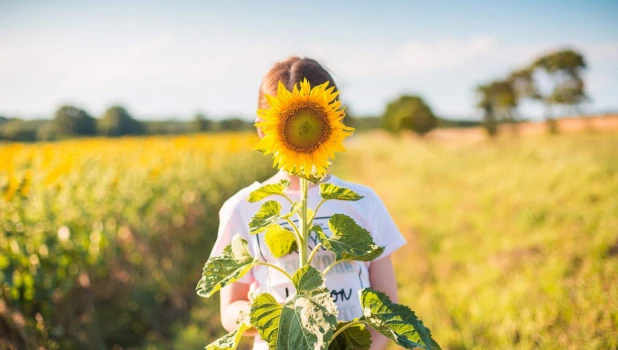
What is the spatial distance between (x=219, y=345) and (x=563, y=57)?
46.5 meters

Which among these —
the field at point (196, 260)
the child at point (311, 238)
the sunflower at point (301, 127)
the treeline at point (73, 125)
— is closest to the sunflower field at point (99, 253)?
the field at point (196, 260)

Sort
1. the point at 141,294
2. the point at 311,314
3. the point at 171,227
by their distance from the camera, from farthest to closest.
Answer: the point at 171,227, the point at 141,294, the point at 311,314

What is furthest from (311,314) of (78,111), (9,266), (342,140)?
(78,111)

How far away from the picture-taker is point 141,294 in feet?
15.9

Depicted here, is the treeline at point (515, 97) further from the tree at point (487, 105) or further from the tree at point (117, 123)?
the tree at point (117, 123)

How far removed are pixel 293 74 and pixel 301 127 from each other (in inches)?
18.8

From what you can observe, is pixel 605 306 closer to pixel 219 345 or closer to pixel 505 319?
pixel 505 319

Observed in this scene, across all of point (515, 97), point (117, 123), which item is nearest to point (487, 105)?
point (515, 97)

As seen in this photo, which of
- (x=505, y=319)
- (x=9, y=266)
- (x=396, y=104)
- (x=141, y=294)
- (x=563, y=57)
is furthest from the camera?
(x=396, y=104)

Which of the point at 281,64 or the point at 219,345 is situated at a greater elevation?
the point at 281,64

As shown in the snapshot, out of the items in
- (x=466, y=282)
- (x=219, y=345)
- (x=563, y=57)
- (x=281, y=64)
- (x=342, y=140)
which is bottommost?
(x=466, y=282)

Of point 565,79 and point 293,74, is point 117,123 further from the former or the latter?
point 565,79

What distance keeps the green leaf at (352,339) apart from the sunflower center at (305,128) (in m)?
0.51

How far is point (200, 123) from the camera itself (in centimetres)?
1744
